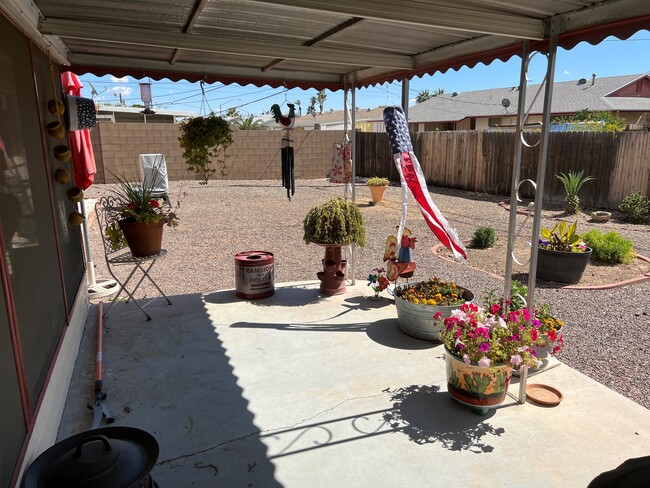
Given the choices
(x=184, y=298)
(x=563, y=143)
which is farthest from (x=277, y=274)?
(x=563, y=143)

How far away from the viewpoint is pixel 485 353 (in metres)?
2.56

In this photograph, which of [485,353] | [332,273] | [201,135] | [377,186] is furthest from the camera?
[377,186]

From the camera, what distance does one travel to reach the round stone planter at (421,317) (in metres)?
3.51

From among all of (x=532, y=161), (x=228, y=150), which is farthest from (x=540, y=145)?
(x=228, y=150)

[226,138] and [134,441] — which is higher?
[226,138]

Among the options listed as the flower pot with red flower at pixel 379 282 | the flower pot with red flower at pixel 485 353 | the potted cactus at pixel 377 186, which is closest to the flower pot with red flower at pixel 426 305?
the flower pot with red flower at pixel 379 282

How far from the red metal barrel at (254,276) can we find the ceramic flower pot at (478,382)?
234 cm

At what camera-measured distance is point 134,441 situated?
1744mm

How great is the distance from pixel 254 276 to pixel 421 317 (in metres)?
1.80

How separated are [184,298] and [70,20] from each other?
2.73 meters

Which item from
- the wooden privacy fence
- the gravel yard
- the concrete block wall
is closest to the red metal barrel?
the gravel yard

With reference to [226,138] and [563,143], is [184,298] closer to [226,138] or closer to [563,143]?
[226,138]

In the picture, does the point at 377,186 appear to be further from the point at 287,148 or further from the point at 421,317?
the point at 421,317

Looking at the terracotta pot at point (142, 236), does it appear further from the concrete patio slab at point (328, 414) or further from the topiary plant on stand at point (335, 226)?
the topiary plant on stand at point (335, 226)
